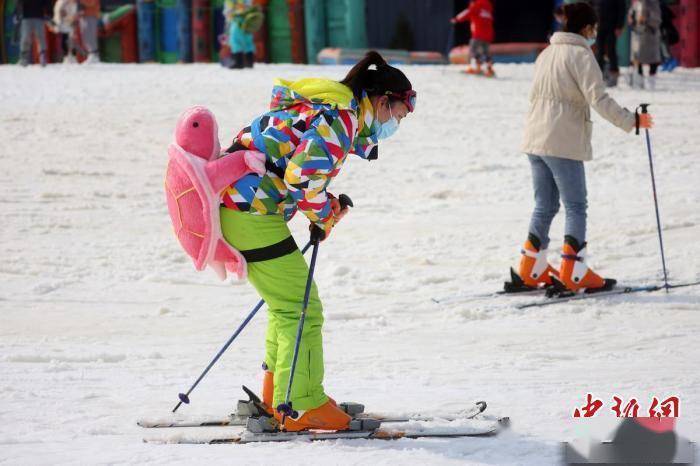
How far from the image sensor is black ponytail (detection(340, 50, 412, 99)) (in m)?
4.35

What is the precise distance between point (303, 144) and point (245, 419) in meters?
1.14

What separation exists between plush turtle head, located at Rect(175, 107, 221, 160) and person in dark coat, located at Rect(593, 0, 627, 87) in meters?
12.3

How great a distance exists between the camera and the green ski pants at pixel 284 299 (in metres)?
4.31

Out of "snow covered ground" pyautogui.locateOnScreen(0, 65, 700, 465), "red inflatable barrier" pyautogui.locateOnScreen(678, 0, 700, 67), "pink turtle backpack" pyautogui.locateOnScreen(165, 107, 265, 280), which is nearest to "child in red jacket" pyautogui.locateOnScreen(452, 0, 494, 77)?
"snow covered ground" pyautogui.locateOnScreen(0, 65, 700, 465)

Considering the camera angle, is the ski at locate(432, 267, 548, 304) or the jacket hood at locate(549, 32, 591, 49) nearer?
the jacket hood at locate(549, 32, 591, 49)

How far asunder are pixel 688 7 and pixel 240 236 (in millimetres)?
16648

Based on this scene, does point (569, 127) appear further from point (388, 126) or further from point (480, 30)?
point (480, 30)

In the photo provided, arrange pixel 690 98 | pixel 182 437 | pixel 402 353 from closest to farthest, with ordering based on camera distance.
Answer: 1. pixel 182 437
2. pixel 402 353
3. pixel 690 98

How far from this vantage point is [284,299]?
14.2ft

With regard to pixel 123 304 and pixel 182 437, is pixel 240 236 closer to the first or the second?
pixel 182 437

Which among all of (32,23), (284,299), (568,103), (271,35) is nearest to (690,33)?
(271,35)

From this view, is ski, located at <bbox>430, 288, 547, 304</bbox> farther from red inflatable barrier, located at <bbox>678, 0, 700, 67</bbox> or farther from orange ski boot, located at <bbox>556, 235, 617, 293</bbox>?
red inflatable barrier, located at <bbox>678, 0, 700, 67</bbox>

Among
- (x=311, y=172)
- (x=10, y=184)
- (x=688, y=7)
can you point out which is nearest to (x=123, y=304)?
(x=311, y=172)

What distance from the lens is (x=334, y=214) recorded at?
4.38 meters
